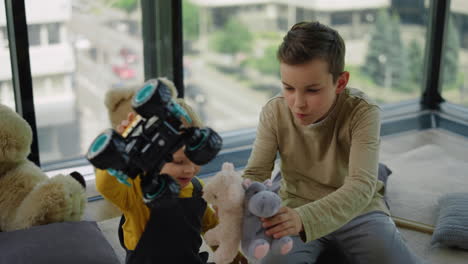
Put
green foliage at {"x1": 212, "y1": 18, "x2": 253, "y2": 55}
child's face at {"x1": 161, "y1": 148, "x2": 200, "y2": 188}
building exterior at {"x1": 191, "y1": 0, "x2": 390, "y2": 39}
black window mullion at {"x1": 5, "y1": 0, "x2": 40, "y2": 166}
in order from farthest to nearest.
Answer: green foliage at {"x1": 212, "y1": 18, "x2": 253, "y2": 55} → building exterior at {"x1": 191, "y1": 0, "x2": 390, "y2": 39} → black window mullion at {"x1": 5, "y1": 0, "x2": 40, "y2": 166} → child's face at {"x1": 161, "y1": 148, "x2": 200, "y2": 188}

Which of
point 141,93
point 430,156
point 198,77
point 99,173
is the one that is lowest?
point 430,156

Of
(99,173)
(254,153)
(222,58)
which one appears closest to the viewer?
(99,173)

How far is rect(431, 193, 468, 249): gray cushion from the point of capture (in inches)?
67.0

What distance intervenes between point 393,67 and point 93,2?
1.68m

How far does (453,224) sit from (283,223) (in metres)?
0.72

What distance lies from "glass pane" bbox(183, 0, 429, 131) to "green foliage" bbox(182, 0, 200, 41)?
14 cm

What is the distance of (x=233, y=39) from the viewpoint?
303 cm

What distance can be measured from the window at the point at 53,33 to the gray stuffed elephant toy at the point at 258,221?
47.7 inches

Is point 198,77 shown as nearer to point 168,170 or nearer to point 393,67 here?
point 393,67

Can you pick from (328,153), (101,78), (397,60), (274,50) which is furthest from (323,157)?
(397,60)

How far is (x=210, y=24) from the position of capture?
2.80m

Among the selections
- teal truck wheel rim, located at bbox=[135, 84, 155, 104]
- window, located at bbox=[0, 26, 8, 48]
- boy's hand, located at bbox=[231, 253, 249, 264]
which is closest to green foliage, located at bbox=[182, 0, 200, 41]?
window, located at bbox=[0, 26, 8, 48]

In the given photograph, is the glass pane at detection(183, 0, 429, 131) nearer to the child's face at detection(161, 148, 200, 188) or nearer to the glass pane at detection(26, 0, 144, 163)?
the glass pane at detection(26, 0, 144, 163)

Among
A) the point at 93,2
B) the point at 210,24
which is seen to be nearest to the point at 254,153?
the point at 93,2
